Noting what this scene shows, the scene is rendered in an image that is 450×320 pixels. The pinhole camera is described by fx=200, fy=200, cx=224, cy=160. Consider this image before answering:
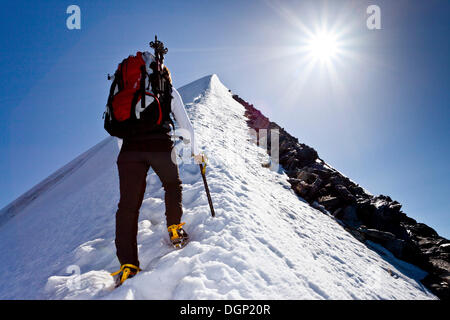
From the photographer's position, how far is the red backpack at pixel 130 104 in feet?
7.53

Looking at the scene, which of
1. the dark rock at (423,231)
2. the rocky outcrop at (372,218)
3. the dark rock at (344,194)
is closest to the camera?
the rocky outcrop at (372,218)

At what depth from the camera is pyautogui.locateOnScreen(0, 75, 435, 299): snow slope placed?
236cm

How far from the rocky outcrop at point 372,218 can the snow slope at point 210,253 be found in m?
0.73

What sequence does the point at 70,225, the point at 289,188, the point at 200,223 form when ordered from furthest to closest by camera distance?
the point at 289,188 → the point at 70,225 → the point at 200,223

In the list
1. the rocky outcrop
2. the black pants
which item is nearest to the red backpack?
the black pants

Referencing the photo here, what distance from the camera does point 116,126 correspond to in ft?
7.68

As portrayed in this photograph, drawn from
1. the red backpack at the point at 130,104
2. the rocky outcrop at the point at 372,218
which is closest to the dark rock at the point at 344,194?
the rocky outcrop at the point at 372,218

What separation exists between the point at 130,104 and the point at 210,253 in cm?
215

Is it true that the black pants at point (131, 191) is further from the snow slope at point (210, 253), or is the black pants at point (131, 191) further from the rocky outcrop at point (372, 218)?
the rocky outcrop at point (372, 218)

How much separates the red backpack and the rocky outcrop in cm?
693
